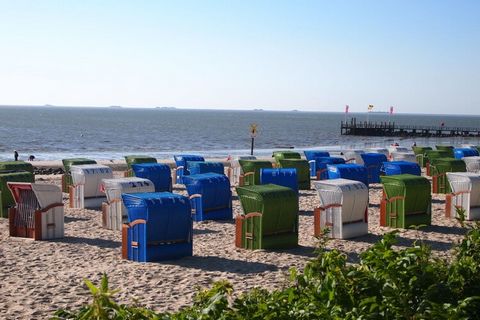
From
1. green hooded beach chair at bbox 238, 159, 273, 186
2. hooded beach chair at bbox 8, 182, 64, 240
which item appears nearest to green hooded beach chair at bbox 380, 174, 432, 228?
green hooded beach chair at bbox 238, 159, 273, 186

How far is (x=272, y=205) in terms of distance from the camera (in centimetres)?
1474

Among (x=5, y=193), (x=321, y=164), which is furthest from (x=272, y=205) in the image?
(x=321, y=164)

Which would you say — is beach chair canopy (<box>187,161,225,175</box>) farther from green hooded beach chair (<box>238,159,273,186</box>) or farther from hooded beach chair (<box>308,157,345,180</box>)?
hooded beach chair (<box>308,157,345,180</box>)

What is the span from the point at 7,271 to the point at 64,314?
9721 millimetres

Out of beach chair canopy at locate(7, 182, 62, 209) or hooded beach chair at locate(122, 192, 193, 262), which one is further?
beach chair canopy at locate(7, 182, 62, 209)

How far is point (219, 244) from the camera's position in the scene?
51.1 feet

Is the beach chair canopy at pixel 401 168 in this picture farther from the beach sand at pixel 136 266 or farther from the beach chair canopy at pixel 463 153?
the beach chair canopy at pixel 463 153

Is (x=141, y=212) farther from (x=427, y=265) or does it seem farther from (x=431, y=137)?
(x=431, y=137)

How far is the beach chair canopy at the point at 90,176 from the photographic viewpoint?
21.1 metres

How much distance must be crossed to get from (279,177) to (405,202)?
4.81m

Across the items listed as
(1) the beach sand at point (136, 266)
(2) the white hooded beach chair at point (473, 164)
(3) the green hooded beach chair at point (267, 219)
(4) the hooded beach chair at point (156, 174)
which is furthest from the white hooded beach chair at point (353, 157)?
(3) the green hooded beach chair at point (267, 219)

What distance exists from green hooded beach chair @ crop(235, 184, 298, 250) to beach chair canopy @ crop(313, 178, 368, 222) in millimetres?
1224

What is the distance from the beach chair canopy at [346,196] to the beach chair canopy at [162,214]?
3772 millimetres

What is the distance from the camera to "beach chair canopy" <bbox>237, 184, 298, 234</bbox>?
14672 millimetres
